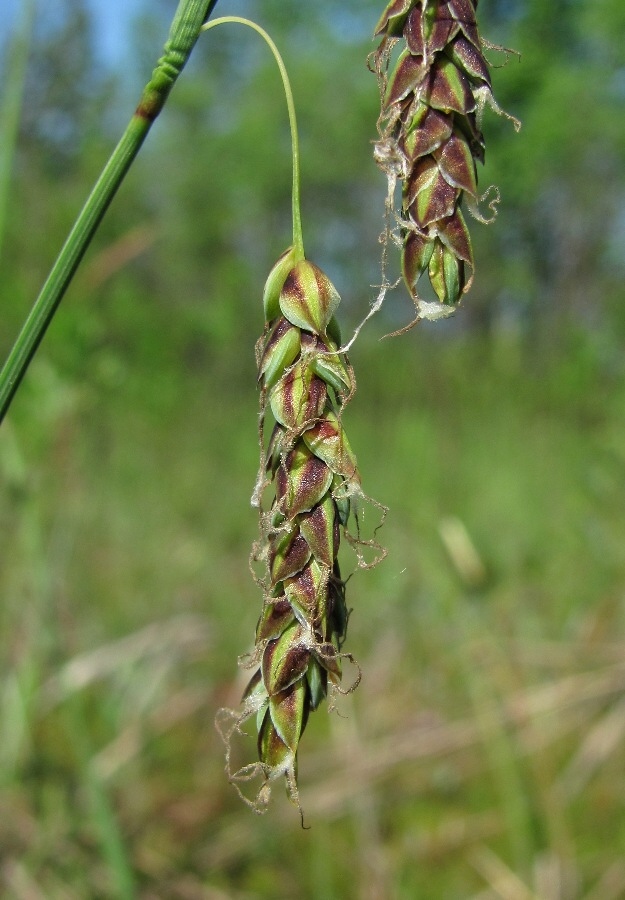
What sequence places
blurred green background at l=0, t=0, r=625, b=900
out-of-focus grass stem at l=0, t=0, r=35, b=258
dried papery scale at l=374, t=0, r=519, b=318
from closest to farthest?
1. dried papery scale at l=374, t=0, r=519, b=318
2. out-of-focus grass stem at l=0, t=0, r=35, b=258
3. blurred green background at l=0, t=0, r=625, b=900

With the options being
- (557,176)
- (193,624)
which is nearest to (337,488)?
(193,624)

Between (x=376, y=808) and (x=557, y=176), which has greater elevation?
(x=376, y=808)

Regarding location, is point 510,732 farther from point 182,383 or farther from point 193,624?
point 182,383

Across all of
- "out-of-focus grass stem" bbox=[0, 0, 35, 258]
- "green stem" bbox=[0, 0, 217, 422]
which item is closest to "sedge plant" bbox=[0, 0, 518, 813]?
"green stem" bbox=[0, 0, 217, 422]

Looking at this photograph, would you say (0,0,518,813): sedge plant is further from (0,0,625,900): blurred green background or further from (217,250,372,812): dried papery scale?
(0,0,625,900): blurred green background

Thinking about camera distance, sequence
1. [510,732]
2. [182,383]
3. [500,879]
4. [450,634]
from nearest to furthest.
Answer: [500,879]
[510,732]
[450,634]
[182,383]
